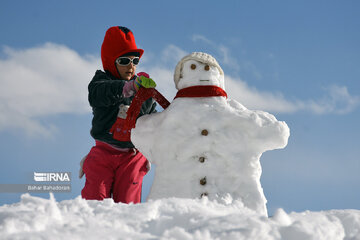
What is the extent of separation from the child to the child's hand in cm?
24

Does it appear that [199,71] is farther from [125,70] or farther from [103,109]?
[103,109]

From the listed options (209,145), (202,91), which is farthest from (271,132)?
(202,91)

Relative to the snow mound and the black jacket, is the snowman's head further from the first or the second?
the snow mound

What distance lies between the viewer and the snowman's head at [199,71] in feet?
9.68

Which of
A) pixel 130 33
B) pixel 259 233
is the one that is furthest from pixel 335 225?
pixel 130 33

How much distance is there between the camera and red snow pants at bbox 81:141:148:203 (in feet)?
11.0

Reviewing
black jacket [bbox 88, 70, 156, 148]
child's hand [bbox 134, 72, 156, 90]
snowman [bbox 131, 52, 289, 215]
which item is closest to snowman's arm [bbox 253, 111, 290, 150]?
snowman [bbox 131, 52, 289, 215]

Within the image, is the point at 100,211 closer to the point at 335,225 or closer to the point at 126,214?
the point at 126,214

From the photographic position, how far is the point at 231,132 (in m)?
2.82

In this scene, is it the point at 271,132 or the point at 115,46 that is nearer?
the point at 271,132

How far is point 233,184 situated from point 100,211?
1.31 metres

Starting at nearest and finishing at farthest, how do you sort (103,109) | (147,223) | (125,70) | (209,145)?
(147,223), (209,145), (103,109), (125,70)

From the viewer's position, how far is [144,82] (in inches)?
118

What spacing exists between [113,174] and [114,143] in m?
0.26
